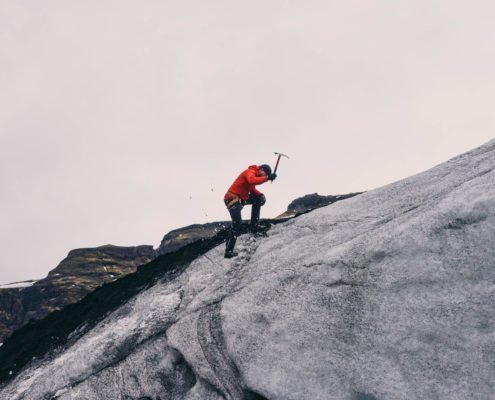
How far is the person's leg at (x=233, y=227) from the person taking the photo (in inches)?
623

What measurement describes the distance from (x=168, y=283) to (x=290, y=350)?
717 cm

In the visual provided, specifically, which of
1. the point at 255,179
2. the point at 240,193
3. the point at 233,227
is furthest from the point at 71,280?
the point at 255,179

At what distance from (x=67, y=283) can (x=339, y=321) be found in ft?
288

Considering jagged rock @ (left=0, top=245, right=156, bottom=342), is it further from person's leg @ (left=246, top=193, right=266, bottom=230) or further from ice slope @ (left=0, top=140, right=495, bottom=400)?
ice slope @ (left=0, top=140, right=495, bottom=400)

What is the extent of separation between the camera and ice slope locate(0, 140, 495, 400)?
9.09 m

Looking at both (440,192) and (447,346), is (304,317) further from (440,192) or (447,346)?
(440,192)

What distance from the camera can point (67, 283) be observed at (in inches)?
3423

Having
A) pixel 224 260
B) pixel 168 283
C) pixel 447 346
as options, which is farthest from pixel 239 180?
pixel 447 346

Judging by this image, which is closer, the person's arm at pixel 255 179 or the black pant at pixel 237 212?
the person's arm at pixel 255 179

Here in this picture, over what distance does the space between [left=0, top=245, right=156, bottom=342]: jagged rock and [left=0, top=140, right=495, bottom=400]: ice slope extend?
223 ft

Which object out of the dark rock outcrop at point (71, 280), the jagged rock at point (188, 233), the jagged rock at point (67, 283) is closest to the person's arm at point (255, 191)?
the dark rock outcrop at point (71, 280)

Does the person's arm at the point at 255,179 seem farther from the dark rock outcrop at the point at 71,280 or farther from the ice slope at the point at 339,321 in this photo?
the dark rock outcrop at the point at 71,280

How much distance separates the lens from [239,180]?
16.3m

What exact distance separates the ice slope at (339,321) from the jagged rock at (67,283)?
6783 cm
